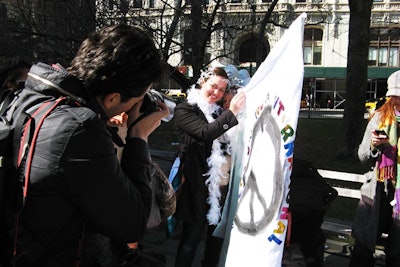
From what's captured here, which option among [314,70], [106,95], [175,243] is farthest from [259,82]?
[314,70]

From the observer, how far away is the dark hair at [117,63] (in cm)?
121

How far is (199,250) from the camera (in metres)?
4.15

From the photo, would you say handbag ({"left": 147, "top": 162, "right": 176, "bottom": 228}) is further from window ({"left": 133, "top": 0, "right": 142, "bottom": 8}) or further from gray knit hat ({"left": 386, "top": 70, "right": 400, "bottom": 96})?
window ({"left": 133, "top": 0, "right": 142, "bottom": 8})

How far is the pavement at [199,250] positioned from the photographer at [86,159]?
241cm

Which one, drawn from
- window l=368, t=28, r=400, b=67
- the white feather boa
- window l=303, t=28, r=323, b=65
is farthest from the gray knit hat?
window l=303, t=28, r=323, b=65

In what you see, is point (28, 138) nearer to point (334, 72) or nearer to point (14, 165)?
point (14, 165)

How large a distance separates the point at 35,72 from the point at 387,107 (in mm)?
2490

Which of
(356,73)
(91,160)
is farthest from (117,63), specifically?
(356,73)

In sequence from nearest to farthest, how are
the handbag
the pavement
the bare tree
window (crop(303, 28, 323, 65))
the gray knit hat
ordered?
1. the handbag
2. the gray knit hat
3. the pavement
4. the bare tree
5. window (crop(303, 28, 323, 65))

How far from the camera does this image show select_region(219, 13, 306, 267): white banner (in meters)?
2.10

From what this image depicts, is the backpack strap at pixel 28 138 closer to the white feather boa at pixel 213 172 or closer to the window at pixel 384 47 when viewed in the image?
the white feather boa at pixel 213 172

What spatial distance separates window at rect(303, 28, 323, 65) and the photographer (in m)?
35.8

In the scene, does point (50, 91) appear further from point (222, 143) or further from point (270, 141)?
point (222, 143)

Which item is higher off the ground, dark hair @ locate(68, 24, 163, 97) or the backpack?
dark hair @ locate(68, 24, 163, 97)
